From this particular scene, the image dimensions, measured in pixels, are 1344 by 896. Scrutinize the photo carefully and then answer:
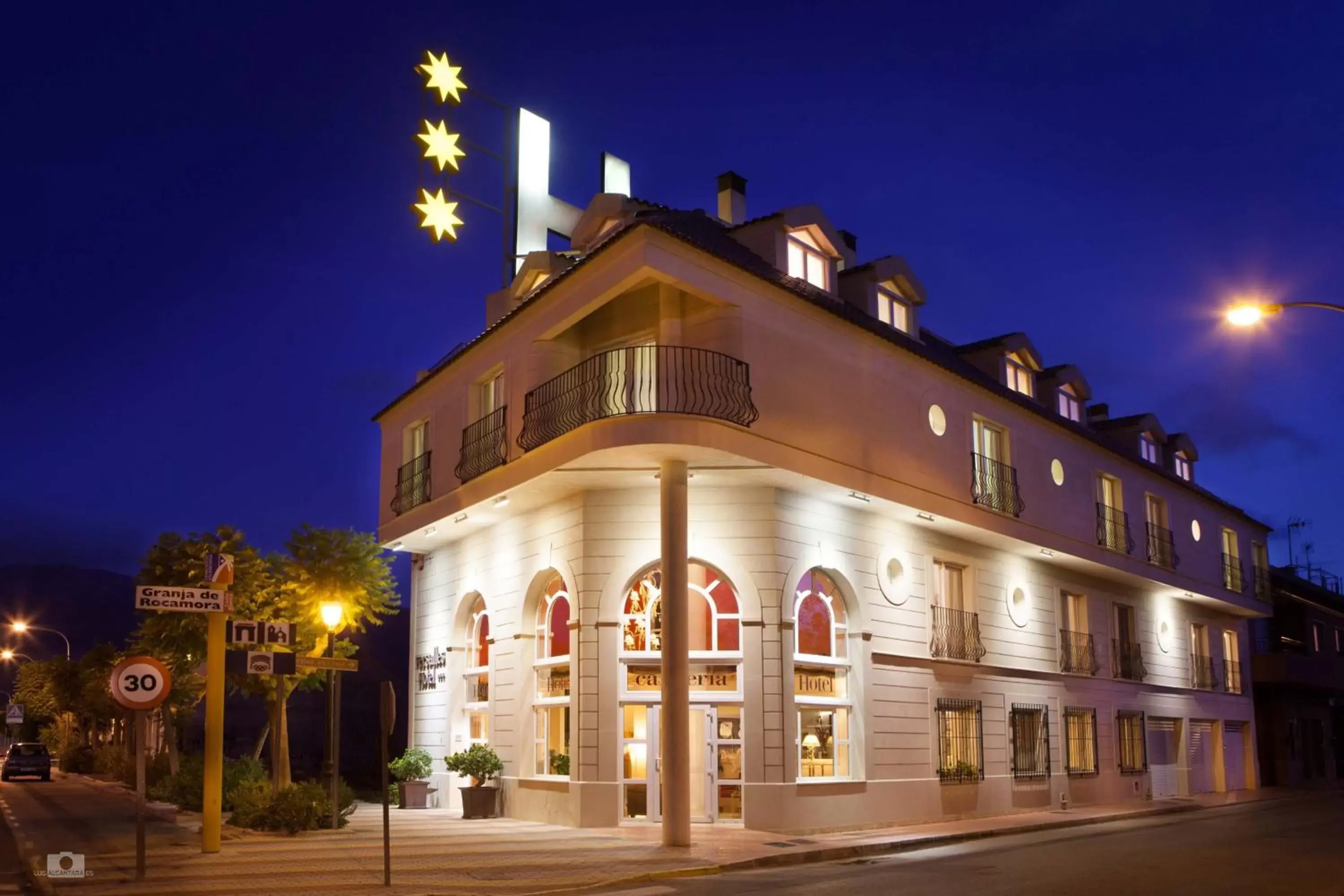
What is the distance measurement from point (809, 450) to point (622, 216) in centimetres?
534

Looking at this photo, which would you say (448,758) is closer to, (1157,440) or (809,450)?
(809,450)

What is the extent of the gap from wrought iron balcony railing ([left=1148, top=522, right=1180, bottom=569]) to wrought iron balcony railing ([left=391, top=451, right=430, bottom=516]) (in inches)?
723

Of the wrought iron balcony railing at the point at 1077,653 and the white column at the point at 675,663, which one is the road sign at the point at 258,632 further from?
the wrought iron balcony railing at the point at 1077,653

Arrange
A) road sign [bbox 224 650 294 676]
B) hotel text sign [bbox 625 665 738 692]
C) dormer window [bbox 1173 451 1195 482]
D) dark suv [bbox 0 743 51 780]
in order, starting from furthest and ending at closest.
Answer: dark suv [bbox 0 743 51 780], dormer window [bbox 1173 451 1195 482], hotel text sign [bbox 625 665 738 692], road sign [bbox 224 650 294 676]

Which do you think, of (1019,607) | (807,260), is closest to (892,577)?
(1019,607)

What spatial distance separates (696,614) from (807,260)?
22.6 ft

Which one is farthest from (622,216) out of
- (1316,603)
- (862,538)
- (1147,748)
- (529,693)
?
(1316,603)

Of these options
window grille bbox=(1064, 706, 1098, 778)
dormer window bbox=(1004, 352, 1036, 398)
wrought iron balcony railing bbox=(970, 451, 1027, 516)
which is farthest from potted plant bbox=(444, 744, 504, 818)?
dormer window bbox=(1004, 352, 1036, 398)

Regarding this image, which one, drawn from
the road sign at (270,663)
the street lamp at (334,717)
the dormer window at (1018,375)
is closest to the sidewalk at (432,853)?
the street lamp at (334,717)

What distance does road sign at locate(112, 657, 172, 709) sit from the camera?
12.3 meters

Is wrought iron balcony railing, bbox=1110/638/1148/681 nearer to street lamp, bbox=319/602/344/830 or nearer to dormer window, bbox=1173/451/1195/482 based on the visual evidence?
dormer window, bbox=1173/451/1195/482

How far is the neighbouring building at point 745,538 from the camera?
18781 mm

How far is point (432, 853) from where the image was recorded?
15859 mm

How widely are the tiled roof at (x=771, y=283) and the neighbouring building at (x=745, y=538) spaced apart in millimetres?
106
